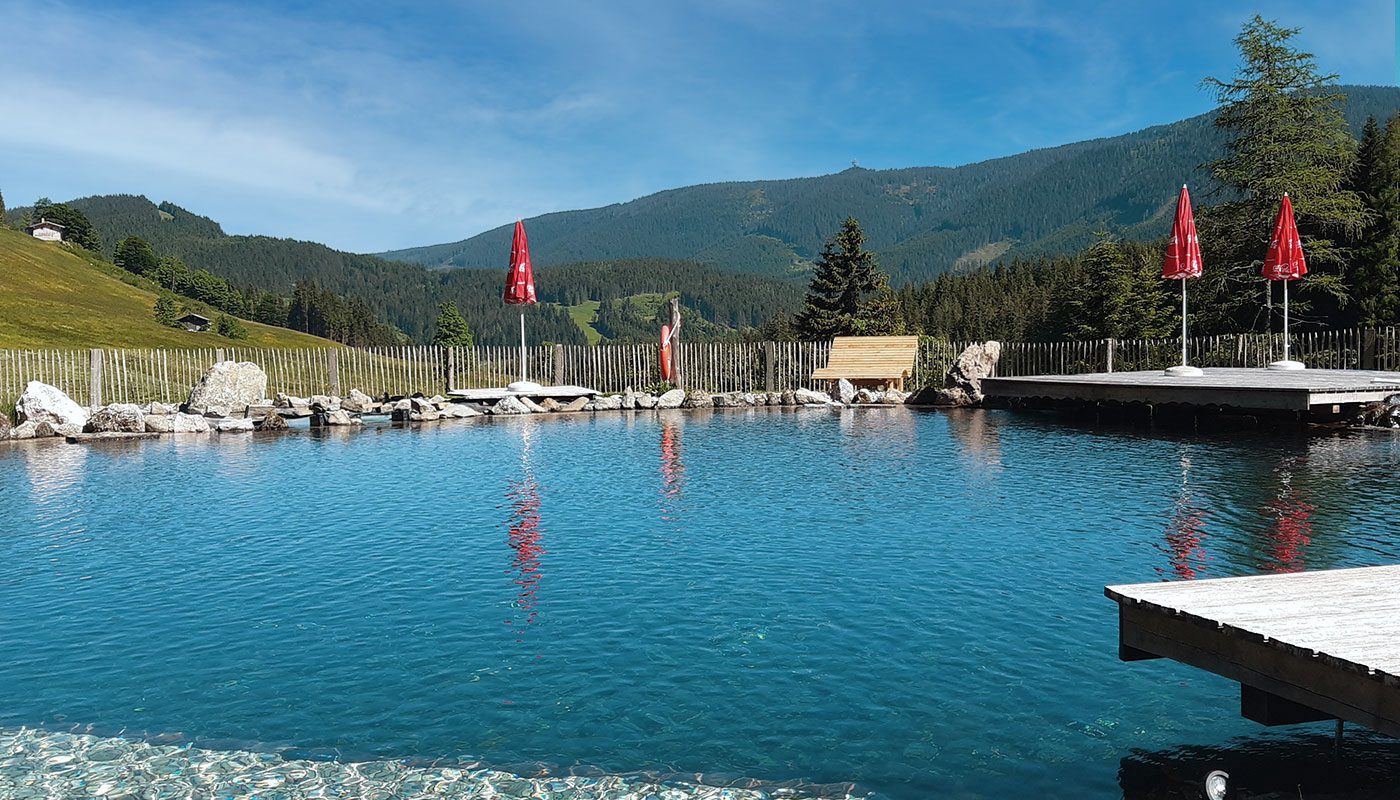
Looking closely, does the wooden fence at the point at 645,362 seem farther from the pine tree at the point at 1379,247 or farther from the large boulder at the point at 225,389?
the pine tree at the point at 1379,247

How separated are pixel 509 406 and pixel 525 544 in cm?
1657

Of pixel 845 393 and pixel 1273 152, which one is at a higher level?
pixel 1273 152

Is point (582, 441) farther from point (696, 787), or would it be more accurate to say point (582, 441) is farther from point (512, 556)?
point (696, 787)

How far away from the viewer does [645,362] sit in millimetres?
29781

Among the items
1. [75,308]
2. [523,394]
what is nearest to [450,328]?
[75,308]

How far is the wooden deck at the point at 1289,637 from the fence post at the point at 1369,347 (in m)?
23.5

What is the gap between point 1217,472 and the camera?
12594 mm

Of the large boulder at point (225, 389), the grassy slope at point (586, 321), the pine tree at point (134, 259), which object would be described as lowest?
the large boulder at point (225, 389)

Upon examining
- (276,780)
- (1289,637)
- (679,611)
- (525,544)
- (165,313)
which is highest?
(165,313)

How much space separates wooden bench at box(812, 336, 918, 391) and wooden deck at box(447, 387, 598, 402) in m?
7.49

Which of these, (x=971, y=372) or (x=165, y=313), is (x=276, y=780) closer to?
(x=971, y=372)

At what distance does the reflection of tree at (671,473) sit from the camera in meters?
10.8

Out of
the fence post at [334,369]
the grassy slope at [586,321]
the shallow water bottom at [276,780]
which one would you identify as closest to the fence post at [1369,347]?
the shallow water bottom at [276,780]

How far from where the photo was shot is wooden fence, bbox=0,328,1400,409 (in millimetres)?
27094
